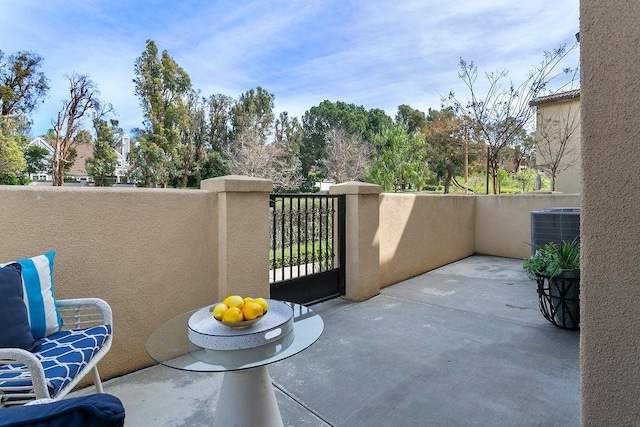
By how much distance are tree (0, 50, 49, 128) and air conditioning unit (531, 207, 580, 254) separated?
72.9 feet

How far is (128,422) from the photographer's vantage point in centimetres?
204

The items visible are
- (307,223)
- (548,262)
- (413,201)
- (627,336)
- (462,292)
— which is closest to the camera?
(627,336)

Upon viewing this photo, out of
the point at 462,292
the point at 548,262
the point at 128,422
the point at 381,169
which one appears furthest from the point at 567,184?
the point at 128,422

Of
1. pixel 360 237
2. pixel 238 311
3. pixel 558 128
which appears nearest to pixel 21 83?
pixel 360 237

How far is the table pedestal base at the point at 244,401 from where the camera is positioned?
Result: 5.39 ft

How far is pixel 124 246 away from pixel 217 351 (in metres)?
1.46

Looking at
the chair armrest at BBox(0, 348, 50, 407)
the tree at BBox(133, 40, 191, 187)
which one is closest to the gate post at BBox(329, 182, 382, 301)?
the chair armrest at BBox(0, 348, 50, 407)

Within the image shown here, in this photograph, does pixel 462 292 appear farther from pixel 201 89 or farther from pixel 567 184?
pixel 201 89

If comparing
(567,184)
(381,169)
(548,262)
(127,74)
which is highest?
(127,74)

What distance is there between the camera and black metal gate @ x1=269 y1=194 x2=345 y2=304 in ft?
12.4

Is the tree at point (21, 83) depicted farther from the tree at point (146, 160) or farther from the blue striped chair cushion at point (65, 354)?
the blue striped chair cushion at point (65, 354)

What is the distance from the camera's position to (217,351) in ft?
5.32

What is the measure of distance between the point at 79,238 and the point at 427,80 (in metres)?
11.1

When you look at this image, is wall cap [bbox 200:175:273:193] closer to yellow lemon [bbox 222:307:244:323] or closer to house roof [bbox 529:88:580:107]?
yellow lemon [bbox 222:307:244:323]
